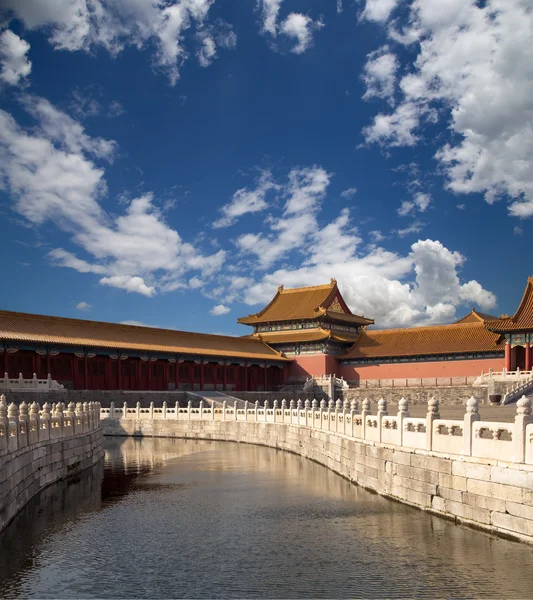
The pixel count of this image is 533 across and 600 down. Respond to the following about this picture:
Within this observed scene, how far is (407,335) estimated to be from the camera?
60.1m

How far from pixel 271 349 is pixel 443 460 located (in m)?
50.6

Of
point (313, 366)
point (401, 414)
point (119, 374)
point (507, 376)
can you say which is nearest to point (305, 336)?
point (313, 366)

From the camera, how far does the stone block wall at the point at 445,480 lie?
1192cm

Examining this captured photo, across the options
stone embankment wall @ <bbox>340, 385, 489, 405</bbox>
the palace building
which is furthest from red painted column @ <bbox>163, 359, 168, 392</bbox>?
stone embankment wall @ <bbox>340, 385, 489, 405</bbox>

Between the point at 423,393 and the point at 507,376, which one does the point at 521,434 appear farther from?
the point at 423,393

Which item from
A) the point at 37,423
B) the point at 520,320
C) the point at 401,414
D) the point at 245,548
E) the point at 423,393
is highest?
the point at 520,320

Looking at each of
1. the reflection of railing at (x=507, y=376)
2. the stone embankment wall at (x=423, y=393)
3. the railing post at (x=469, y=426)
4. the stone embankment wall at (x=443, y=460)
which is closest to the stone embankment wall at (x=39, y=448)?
the stone embankment wall at (x=443, y=460)

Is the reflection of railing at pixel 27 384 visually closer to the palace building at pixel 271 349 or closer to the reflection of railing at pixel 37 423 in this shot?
the palace building at pixel 271 349

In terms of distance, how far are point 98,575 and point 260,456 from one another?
18149mm

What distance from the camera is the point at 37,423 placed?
18.7m

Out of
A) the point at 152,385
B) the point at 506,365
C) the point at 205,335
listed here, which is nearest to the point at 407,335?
the point at 506,365

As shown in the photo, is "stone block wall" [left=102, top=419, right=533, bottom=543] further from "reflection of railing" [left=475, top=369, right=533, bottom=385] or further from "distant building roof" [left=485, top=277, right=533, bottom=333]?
"distant building roof" [left=485, top=277, right=533, bottom=333]

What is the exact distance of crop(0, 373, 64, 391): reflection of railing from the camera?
36.5 meters

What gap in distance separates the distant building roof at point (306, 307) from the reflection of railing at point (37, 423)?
38.9 m
